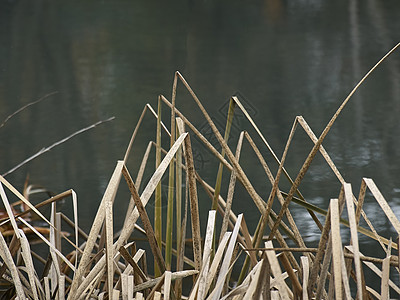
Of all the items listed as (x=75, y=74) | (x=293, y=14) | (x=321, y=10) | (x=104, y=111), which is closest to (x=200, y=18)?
(x=293, y=14)

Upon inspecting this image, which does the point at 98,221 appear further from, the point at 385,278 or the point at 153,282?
the point at 385,278

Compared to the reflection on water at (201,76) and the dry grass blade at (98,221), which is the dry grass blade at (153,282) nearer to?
the dry grass blade at (98,221)

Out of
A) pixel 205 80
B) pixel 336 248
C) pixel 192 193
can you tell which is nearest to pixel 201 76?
pixel 205 80

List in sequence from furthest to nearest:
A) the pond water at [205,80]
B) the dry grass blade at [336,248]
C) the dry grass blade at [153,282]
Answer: the pond water at [205,80] < the dry grass blade at [153,282] < the dry grass blade at [336,248]

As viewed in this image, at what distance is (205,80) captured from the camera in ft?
6.44

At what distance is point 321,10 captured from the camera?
2984 millimetres

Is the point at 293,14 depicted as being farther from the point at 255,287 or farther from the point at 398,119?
the point at 255,287

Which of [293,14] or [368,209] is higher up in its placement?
[293,14]

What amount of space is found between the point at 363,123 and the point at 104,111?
0.75m

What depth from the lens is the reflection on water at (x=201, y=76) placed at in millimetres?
1367

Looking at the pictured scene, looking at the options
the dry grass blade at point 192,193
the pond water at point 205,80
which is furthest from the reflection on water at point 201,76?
the dry grass blade at point 192,193

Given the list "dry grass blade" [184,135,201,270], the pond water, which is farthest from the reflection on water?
"dry grass blade" [184,135,201,270]

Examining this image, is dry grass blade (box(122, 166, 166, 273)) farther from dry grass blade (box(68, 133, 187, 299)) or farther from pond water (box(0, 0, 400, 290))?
pond water (box(0, 0, 400, 290))

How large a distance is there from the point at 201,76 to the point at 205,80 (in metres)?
0.05
